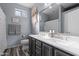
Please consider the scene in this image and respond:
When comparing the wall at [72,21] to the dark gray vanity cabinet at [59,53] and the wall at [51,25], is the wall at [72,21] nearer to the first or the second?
the wall at [51,25]

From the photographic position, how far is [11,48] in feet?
5.29

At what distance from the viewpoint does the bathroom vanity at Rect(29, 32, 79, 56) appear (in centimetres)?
120

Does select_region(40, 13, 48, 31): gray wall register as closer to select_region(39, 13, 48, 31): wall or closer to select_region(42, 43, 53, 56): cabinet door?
select_region(39, 13, 48, 31): wall

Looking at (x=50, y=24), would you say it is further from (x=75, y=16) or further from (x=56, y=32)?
(x=75, y=16)

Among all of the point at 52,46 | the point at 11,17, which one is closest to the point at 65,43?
the point at 52,46

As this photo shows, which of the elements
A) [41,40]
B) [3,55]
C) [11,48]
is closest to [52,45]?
[41,40]

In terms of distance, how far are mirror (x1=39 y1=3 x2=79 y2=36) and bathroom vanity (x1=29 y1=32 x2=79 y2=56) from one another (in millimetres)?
148

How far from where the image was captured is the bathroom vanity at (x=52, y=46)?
1200 millimetres

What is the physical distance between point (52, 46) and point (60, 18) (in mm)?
568

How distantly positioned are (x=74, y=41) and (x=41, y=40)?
0.56 m

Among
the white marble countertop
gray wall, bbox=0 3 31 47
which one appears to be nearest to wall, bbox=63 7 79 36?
the white marble countertop

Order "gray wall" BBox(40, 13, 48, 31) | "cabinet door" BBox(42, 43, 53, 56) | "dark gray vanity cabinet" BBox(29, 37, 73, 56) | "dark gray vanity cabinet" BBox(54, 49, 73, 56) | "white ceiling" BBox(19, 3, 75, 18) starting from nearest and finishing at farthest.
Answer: "dark gray vanity cabinet" BBox(54, 49, 73, 56) < "dark gray vanity cabinet" BBox(29, 37, 73, 56) < "cabinet door" BBox(42, 43, 53, 56) < "white ceiling" BBox(19, 3, 75, 18) < "gray wall" BBox(40, 13, 48, 31)

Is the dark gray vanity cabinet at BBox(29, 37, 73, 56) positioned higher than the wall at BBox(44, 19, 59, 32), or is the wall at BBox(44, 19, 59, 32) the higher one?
the wall at BBox(44, 19, 59, 32)

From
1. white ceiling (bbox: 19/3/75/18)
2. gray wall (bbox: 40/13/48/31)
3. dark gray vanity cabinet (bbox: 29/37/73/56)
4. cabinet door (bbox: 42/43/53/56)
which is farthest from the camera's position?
gray wall (bbox: 40/13/48/31)
